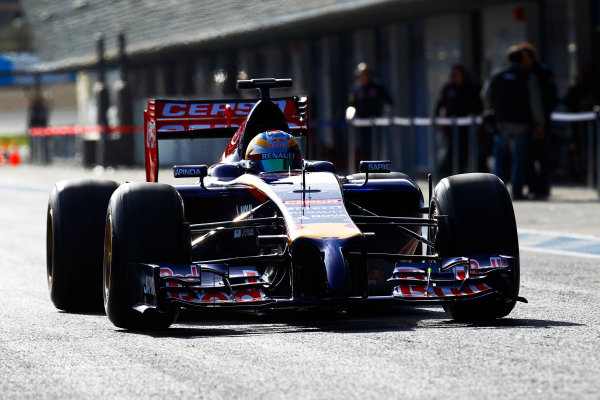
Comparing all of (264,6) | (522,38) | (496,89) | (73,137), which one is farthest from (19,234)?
(73,137)

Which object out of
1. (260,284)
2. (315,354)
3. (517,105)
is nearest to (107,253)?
(260,284)

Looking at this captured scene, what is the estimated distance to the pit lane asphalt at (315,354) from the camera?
5.94 m

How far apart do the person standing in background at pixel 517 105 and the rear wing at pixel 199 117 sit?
7.36 m

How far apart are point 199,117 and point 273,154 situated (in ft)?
6.86

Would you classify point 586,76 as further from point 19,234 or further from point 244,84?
point 244,84

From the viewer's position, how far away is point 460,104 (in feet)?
69.3

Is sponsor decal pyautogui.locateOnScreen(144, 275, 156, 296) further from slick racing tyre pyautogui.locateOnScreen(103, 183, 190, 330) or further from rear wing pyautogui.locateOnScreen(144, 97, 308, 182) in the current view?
rear wing pyautogui.locateOnScreen(144, 97, 308, 182)

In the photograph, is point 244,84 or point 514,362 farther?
point 244,84

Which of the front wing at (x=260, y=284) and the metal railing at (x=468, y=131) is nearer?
the front wing at (x=260, y=284)

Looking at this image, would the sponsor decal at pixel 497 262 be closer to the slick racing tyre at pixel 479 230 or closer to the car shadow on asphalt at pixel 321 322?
the slick racing tyre at pixel 479 230

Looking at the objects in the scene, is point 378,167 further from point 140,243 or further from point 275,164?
point 140,243

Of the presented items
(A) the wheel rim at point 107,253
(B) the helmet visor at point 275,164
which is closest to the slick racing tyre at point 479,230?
(B) the helmet visor at point 275,164

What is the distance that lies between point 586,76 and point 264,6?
32.0 feet

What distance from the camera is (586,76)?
20484mm
